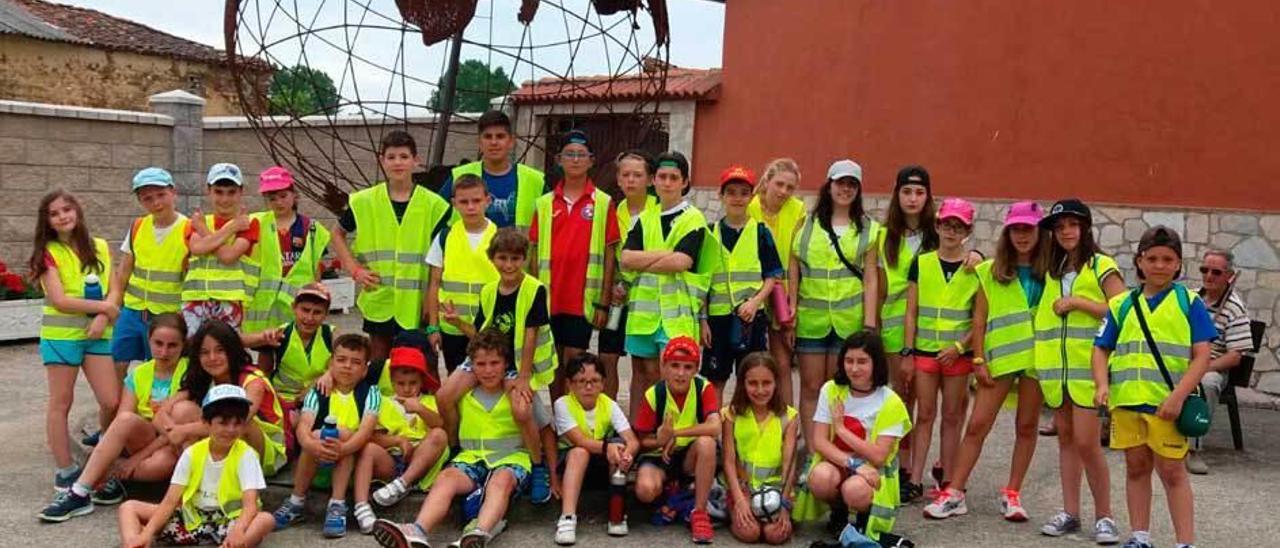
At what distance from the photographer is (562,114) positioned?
13367 mm

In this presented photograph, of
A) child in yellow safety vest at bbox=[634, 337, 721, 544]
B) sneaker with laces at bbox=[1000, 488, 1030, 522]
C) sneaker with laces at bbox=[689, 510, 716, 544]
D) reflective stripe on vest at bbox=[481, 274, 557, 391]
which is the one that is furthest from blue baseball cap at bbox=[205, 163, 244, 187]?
sneaker with laces at bbox=[1000, 488, 1030, 522]

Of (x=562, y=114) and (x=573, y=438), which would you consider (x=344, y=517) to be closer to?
(x=573, y=438)

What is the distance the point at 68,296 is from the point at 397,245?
4.83ft

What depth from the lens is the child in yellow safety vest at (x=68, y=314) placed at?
495 centimetres

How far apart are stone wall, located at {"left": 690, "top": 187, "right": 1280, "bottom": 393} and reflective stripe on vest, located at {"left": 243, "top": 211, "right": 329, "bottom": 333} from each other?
251 inches

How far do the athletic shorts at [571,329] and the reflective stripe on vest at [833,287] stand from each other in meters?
1.01

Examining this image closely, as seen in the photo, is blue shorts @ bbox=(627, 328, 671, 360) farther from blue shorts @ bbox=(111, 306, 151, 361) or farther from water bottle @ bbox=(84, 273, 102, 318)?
water bottle @ bbox=(84, 273, 102, 318)

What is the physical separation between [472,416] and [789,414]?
4.44 ft

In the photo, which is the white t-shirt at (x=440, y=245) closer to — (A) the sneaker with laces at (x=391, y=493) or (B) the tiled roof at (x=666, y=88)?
(A) the sneaker with laces at (x=391, y=493)

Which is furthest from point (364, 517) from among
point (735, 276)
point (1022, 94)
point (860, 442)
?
point (1022, 94)

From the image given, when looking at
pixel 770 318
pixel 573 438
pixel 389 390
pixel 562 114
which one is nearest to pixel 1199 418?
pixel 770 318

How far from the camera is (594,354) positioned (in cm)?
491

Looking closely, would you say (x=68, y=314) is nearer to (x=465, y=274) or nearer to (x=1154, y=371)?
(x=465, y=274)

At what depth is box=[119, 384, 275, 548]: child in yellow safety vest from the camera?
13.7ft
